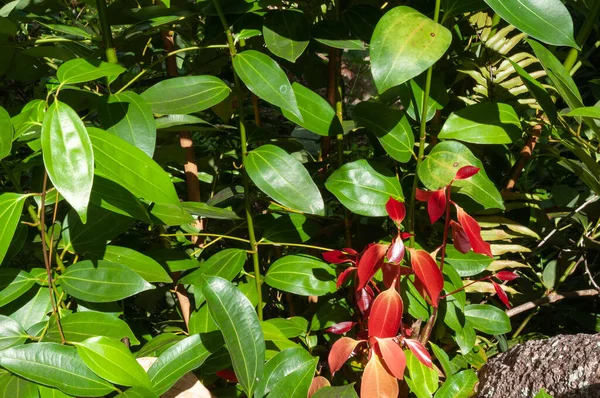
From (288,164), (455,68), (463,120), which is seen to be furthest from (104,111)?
(455,68)

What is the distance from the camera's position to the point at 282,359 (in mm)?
946

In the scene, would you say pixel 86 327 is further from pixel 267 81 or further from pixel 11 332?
pixel 267 81

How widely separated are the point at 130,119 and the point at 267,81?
8.0 inches

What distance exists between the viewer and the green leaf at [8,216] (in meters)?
0.79

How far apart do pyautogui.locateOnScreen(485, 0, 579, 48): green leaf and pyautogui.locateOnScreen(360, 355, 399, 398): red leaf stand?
518mm

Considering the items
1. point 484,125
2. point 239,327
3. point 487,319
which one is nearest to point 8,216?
point 239,327

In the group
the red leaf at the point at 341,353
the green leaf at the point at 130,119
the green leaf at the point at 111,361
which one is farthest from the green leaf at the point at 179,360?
the green leaf at the point at 130,119

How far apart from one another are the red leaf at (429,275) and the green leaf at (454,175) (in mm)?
112

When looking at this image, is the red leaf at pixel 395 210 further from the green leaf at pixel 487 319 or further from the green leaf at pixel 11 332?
the green leaf at pixel 11 332

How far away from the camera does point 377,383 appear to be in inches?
37.8

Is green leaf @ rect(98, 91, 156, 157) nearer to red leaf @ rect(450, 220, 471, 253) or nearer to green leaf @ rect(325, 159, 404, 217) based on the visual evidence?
green leaf @ rect(325, 159, 404, 217)

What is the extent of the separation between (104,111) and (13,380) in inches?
14.9

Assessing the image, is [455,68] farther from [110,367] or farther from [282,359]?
[110,367]

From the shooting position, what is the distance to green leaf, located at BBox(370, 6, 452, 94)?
788mm
